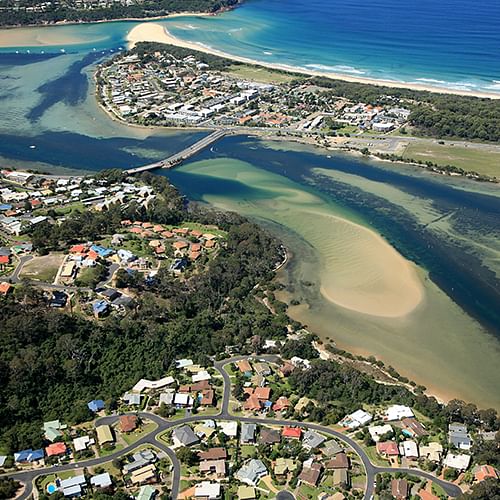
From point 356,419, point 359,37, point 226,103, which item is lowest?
point 356,419

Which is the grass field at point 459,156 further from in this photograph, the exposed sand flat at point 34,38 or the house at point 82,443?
Answer: the exposed sand flat at point 34,38

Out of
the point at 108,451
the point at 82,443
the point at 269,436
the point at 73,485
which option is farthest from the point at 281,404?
the point at 73,485

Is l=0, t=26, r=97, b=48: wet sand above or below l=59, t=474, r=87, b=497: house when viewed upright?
above

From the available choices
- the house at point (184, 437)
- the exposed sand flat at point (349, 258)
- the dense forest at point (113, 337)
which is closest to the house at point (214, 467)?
the house at point (184, 437)

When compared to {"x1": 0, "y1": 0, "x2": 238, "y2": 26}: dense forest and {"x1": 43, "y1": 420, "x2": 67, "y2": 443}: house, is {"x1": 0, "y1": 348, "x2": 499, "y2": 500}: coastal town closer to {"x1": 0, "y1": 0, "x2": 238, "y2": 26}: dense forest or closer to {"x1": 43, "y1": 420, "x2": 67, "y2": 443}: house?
{"x1": 43, "y1": 420, "x2": 67, "y2": 443}: house

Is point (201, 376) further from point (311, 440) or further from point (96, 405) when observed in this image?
point (311, 440)

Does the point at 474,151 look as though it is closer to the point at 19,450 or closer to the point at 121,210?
the point at 121,210

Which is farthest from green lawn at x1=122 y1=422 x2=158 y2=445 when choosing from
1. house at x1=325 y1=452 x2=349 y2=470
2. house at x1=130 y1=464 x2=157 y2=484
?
house at x1=325 y1=452 x2=349 y2=470
